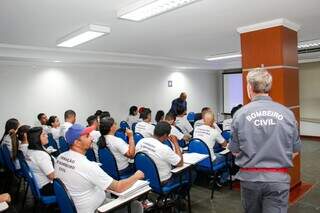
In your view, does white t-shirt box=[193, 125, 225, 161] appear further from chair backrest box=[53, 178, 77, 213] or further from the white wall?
the white wall

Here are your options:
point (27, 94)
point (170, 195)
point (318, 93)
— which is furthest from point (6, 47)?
point (318, 93)

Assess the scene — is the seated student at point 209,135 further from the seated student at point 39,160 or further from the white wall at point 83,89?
the white wall at point 83,89

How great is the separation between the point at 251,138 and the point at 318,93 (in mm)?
7740

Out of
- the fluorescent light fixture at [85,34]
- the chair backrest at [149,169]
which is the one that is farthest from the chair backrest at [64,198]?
the fluorescent light fixture at [85,34]

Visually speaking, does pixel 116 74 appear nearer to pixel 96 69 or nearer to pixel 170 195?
pixel 96 69

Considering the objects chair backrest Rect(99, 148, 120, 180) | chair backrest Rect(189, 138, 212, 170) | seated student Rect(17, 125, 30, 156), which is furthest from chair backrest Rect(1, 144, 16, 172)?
chair backrest Rect(189, 138, 212, 170)

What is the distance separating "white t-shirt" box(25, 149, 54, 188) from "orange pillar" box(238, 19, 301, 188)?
291 cm

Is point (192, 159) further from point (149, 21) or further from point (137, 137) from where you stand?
point (149, 21)

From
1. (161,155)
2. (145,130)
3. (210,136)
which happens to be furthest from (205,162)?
(145,130)

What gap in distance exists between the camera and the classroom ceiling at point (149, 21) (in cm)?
308

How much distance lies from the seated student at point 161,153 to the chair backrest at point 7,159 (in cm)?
222

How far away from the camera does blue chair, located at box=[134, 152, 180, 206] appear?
2850 mm

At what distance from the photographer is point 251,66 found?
398 centimetres

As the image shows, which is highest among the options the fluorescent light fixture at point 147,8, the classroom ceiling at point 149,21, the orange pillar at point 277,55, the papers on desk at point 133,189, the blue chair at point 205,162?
the classroom ceiling at point 149,21
